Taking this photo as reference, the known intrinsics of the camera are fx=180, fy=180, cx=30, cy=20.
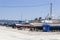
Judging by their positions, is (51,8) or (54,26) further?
(51,8)

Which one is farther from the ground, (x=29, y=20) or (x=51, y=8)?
(x=51, y=8)

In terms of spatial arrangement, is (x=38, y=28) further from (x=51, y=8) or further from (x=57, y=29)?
(x=51, y=8)

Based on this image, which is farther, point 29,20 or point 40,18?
point 29,20

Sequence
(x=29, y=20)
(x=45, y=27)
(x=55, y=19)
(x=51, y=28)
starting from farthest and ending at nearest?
(x=29, y=20) < (x=55, y=19) < (x=51, y=28) < (x=45, y=27)

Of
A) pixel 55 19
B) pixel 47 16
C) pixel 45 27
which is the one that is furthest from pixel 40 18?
pixel 45 27

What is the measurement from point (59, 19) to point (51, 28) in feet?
36.1

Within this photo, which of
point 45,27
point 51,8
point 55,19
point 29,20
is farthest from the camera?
point 29,20

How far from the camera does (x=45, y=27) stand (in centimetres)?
3775

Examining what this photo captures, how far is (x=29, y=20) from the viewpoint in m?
65.1

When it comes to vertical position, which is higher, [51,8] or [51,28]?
[51,8]

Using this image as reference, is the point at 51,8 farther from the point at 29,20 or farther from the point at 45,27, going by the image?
the point at 45,27

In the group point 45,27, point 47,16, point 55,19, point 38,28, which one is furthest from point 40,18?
point 45,27

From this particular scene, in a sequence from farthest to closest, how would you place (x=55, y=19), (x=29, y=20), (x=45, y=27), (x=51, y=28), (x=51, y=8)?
(x=29, y=20), (x=51, y=8), (x=55, y=19), (x=51, y=28), (x=45, y=27)

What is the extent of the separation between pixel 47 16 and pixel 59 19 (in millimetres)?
8947
